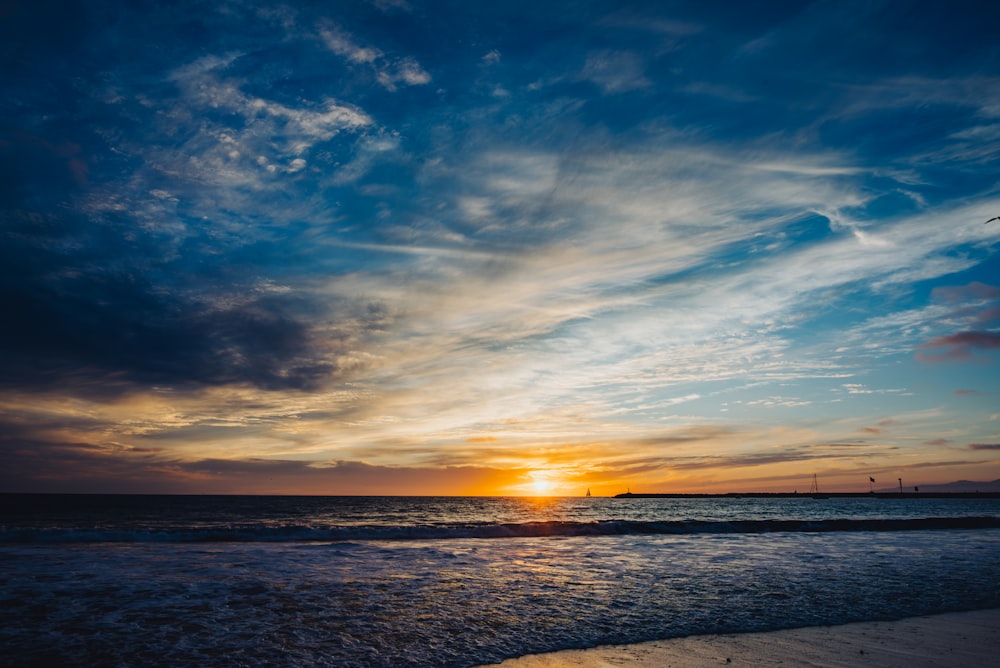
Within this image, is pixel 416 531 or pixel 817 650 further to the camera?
pixel 416 531

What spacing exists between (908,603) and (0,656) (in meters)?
18.4

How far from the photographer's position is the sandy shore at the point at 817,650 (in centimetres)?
847

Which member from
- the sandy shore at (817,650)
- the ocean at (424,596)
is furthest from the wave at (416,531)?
the sandy shore at (817,650)

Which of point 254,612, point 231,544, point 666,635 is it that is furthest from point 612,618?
point 231,544

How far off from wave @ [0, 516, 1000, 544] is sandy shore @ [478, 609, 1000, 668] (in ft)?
78.1

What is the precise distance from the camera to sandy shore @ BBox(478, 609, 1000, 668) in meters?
8.47

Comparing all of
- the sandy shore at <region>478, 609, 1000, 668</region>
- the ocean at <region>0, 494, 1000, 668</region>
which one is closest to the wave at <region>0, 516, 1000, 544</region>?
the ocean at <region>0, 494, 1000, 668</region>

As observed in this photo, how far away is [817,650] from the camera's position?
30.1 feet

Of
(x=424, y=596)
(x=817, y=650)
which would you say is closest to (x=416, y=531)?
(x=424, y=596)

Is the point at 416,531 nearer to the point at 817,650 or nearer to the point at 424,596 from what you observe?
the point at 424,596

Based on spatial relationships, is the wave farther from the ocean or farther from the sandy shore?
the sandy shore

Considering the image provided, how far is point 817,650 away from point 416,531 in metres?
27.6

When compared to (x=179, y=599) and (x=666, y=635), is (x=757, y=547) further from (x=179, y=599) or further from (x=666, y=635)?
(x=179, y=599)

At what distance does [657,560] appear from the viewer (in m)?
20.6
